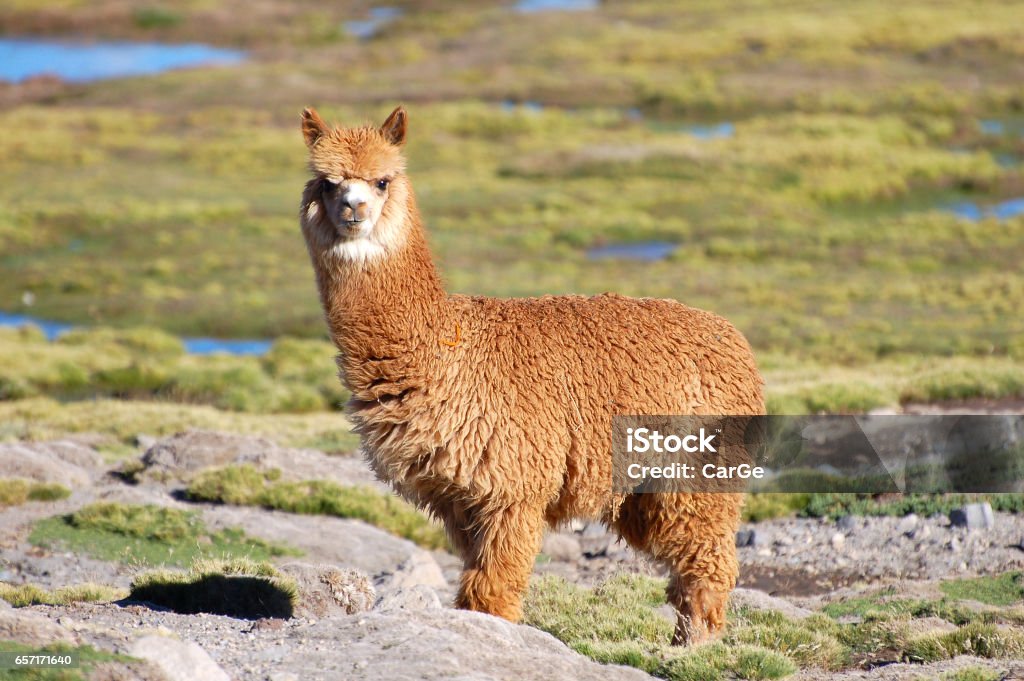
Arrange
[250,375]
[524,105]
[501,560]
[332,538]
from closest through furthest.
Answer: [501,560]
[332,538]
[250,375]
[524,105]

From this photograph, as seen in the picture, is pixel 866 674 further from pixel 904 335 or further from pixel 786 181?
pixel 786 181

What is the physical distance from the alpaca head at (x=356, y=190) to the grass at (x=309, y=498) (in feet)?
21.4

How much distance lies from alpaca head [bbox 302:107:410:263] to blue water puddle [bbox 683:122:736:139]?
4652 cm

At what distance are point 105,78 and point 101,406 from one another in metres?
54.2

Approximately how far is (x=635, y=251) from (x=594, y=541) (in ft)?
81.1

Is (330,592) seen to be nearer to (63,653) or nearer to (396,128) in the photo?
(63,653)

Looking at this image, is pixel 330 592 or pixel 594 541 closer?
pixel 330 592

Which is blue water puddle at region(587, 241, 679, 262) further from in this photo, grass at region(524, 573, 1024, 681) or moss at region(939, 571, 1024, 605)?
grass at region(524, 573, 1024, 681)

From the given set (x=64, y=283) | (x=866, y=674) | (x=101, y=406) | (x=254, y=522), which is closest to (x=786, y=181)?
(x=64, y=283)

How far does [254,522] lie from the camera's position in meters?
12.5

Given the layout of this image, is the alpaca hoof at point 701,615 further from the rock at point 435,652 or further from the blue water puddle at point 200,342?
the blue water puddle at point 200,342

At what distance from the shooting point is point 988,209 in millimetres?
41781

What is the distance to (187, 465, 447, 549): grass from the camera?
43.3 ft

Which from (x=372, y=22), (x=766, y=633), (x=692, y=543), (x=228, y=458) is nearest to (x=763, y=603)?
(x=766, y=633)
